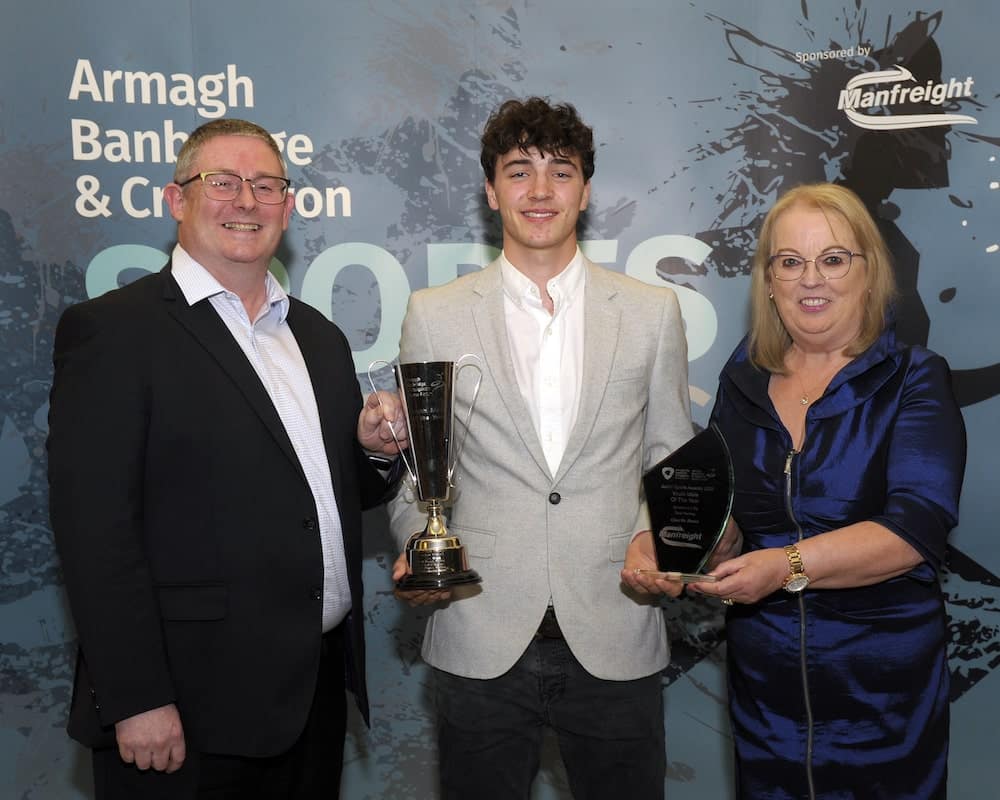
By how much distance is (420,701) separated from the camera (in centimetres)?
347

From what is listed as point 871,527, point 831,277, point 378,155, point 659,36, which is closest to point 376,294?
point 378,155

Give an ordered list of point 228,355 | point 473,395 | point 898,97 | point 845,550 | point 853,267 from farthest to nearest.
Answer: point 898,97
point 473,395
point 853,267
point 228,355
point 845,550

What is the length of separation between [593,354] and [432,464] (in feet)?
1.65

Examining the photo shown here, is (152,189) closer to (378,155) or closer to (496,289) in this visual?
(378,155)

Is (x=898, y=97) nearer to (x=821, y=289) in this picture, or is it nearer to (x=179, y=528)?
(x=821, y=289)

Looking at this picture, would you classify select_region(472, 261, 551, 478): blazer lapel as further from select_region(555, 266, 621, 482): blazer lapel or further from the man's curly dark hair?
the man's curly dark hair

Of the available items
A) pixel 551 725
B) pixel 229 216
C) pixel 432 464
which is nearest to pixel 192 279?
pixel 229 216

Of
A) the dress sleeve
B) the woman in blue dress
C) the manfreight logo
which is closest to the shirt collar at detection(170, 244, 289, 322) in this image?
the woman in blue dress

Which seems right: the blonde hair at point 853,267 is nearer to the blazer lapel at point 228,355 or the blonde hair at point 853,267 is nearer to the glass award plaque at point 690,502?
the glass award plaque at point 690,502

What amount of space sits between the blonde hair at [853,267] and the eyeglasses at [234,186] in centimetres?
127

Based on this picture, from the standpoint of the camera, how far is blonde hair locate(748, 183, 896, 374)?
227 cm

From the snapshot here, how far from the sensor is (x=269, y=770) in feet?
7.18

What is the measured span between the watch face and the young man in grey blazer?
1.24ft

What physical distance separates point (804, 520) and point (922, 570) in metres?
0.30
